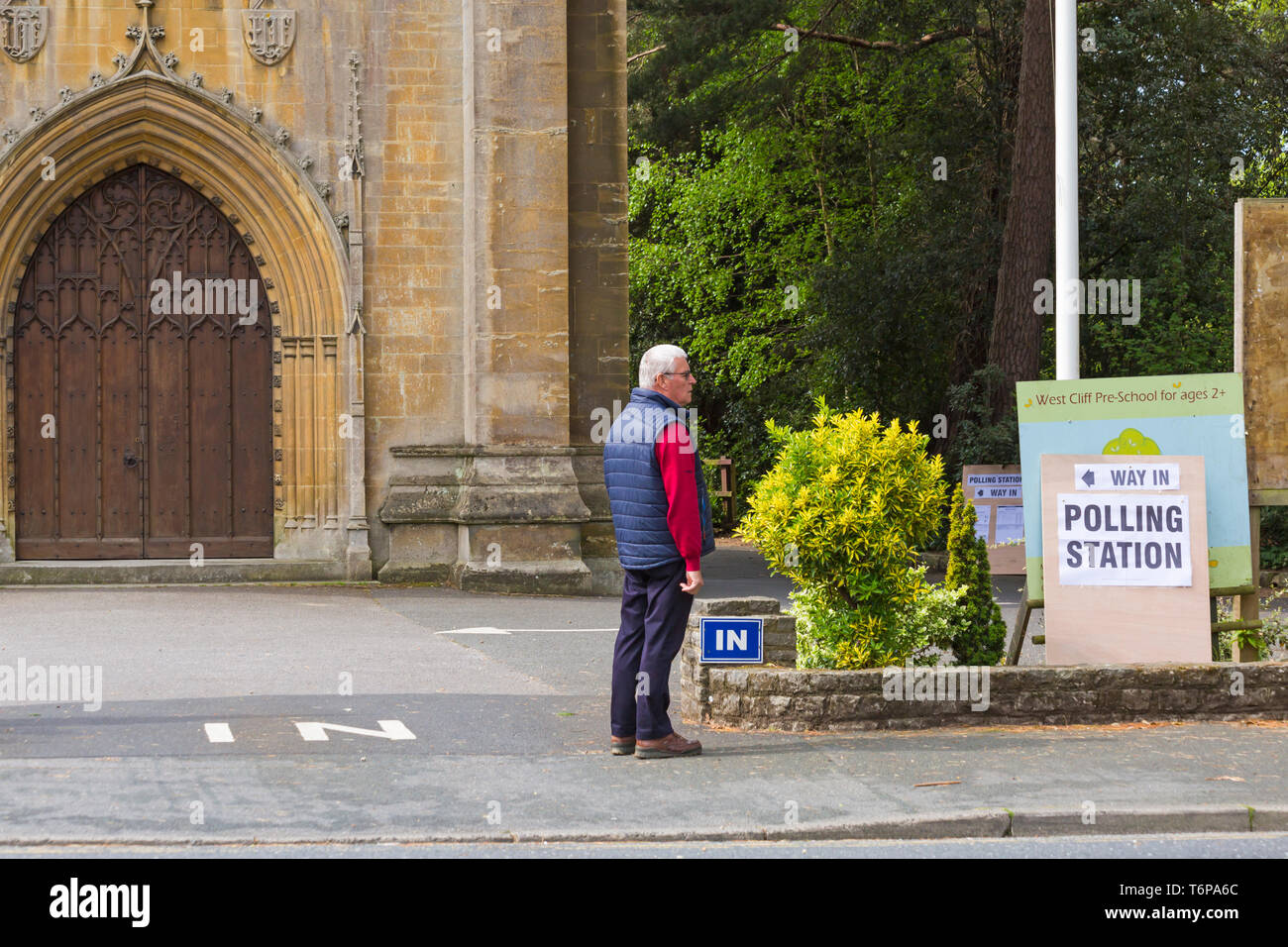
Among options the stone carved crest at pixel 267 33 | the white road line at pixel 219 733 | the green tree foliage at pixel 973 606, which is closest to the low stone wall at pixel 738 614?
the green tree foliage at pixel 973 606

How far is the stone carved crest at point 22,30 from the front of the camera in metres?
16.9

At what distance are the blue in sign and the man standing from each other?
29.9 inches

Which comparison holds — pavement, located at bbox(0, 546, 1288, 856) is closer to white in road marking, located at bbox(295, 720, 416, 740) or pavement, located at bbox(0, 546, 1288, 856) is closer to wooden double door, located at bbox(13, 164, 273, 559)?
white in road marking, located at bbox(295, 720, 416, 740)

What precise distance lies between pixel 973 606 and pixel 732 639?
1.61 m

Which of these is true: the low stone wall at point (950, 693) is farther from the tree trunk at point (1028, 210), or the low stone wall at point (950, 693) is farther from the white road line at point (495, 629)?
the tree trunk at point (1028, 210)

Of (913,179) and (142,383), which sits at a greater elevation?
(913,179)

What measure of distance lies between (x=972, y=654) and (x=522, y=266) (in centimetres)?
886

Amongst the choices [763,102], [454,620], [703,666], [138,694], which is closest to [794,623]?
[703,666]

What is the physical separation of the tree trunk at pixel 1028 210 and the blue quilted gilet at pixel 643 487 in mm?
14316

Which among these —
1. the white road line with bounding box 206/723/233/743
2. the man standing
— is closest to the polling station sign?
the man standing

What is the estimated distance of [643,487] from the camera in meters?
7.91

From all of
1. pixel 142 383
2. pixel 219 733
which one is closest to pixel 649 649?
pixel 219 733

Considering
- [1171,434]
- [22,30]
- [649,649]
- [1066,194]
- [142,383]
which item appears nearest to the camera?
[649,649]

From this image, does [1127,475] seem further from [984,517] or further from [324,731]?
[984,517]
